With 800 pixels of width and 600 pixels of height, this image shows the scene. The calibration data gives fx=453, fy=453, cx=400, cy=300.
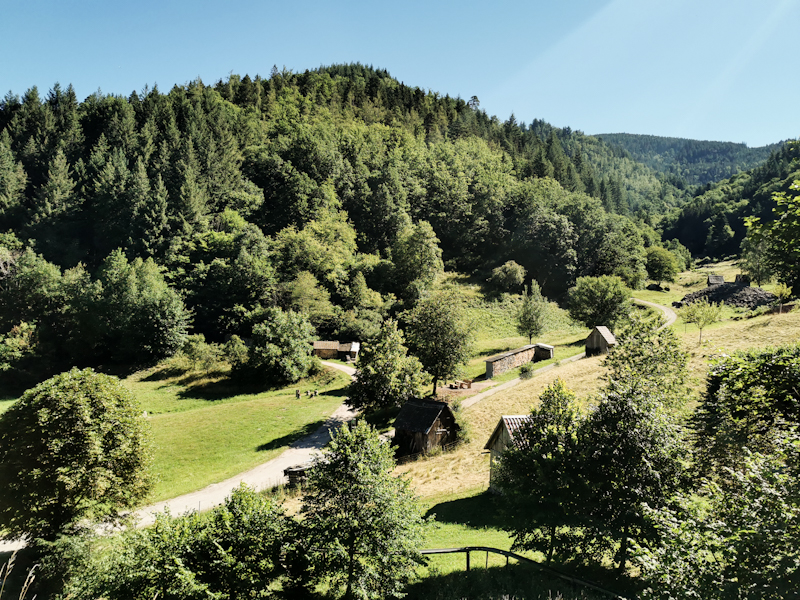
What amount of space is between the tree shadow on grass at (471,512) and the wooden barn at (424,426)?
28.2 ft

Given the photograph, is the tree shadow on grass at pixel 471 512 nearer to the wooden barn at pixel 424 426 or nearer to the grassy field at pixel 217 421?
the wooden barn at pixel 424 426

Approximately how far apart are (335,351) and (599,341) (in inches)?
1274

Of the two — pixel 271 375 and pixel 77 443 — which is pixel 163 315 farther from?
pixel 77 443

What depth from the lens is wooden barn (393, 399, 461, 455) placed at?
1344 inches

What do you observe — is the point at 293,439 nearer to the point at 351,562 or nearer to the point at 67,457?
the point at 67,457

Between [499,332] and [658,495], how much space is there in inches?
2273

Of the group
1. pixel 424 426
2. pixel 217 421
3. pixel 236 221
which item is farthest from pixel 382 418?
pixel 236 221

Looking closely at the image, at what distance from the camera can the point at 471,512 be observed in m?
23.5

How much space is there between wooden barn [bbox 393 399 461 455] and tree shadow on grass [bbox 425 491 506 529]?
28.2 ft

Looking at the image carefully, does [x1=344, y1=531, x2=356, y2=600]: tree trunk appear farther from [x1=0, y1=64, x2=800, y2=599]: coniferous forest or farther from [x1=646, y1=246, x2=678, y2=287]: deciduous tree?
[x1=646, y1=246, x2=678, y2=287]: deciduous tree

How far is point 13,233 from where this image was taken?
70812mm

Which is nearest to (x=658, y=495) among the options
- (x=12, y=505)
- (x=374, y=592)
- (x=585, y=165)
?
(x=374, y=592)

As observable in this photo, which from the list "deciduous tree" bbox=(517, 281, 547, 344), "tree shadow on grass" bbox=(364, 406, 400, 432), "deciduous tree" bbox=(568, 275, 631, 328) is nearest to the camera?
"tree shadow on grass" bbox=(364, 406, 400, 432)

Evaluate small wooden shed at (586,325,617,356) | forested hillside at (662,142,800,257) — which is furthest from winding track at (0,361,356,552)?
forested hillside at (662,142,800,257)
